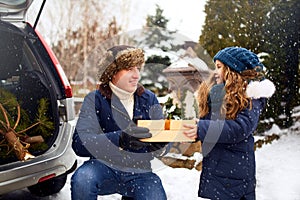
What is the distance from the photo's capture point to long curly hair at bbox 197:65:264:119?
2148 millimetres

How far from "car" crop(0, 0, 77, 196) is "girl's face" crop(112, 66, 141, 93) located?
2.58ft

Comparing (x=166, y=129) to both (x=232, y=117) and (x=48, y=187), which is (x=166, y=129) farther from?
(x=48, y=187)

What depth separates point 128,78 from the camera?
221 centimetres

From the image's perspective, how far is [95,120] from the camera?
89.0 inches

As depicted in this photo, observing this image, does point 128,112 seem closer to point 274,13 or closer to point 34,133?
point 34,133

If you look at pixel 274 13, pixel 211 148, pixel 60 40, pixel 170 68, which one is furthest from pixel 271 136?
pixel 60 40

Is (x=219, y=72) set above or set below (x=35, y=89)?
above

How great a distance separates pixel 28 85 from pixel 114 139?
1199mm

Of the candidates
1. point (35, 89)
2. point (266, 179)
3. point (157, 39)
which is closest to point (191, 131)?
point (35, 89)

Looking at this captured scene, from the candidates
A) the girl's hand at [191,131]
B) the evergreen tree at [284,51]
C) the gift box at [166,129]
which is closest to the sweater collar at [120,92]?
the gift box at [166,129]

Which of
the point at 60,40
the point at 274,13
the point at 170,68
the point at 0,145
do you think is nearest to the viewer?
the point at 0,145

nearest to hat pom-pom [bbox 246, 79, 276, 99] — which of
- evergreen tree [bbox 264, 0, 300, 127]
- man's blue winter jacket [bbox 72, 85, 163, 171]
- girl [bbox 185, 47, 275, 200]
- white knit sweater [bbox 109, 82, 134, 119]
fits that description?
girl [bbox 185, 47, 275, 200]

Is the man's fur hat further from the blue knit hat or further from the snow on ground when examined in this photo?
the snow on ground

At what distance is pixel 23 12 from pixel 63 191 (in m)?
1.53
